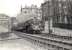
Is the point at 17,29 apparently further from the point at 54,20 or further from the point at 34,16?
the point at 54,20

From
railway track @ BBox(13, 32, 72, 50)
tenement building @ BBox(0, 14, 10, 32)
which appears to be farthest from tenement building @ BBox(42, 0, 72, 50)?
tenement building @ BBox(0, 14, 10, 32)

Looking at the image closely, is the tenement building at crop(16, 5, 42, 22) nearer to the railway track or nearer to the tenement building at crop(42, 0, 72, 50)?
the tenement building at crop(42, 0, 72, 50)

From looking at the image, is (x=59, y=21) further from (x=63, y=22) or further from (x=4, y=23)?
(x=4, y=23)

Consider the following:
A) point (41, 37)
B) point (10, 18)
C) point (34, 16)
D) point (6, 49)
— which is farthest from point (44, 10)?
point (6, 49)

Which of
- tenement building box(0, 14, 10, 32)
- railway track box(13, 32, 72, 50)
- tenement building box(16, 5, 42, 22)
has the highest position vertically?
tenement building box(16, 5, 42, 22)

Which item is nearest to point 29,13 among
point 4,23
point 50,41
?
point 4,23

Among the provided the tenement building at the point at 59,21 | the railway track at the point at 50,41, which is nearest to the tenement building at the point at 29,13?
the tenement building at the point at 59,21

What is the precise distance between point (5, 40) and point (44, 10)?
65 cm

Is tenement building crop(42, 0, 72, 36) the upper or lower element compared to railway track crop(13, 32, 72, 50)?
upper

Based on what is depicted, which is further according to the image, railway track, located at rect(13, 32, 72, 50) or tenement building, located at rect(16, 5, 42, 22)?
tenement building, located at rect(16, 5, 42, 22)

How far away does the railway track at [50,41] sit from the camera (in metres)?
1.35

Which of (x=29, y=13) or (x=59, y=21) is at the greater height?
(x=29, y=13)

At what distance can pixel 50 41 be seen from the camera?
4.72 feet

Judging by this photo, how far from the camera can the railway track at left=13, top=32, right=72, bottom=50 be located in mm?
1354
